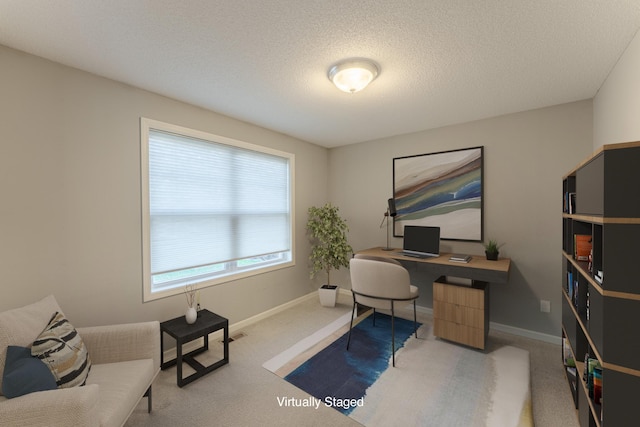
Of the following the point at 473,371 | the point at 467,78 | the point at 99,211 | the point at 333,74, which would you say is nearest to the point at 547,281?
the point at 473,371

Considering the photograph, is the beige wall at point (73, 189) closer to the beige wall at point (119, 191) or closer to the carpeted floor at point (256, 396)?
the beige wall at point (119, 191)

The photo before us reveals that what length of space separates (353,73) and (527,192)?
7.56ft

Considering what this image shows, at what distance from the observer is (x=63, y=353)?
1371 millimetres

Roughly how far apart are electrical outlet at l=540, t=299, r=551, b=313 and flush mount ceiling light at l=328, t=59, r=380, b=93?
2.82 m

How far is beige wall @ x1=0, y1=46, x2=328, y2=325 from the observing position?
1.66m

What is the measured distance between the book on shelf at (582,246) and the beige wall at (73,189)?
3140 mm

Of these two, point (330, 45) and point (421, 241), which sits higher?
point (330, 45)

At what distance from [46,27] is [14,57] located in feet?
1.52

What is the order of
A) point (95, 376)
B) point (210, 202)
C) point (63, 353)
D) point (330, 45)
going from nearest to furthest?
point (63, 353)
point (95, 376)
point (330, 45)
point (210, 202)

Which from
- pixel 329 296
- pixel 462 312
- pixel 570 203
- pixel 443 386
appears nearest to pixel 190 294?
pixel 329 296

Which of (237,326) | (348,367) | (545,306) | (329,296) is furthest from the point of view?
(329,296)

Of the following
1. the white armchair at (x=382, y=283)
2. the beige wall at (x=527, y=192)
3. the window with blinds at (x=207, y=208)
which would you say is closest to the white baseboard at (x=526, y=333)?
the beige wall at (x=527, y=192)

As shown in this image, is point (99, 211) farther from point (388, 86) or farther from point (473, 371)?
point (473, 371)

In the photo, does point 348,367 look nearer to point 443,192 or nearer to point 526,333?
point 526,333
